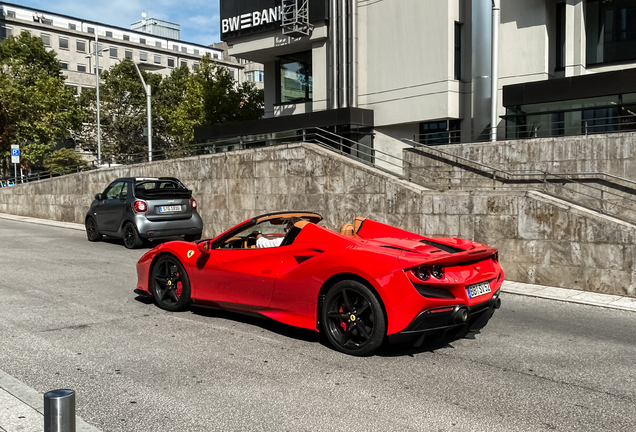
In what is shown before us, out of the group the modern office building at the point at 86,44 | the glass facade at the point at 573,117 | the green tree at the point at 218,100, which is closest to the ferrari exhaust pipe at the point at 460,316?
the glass facade at the point at 573,117

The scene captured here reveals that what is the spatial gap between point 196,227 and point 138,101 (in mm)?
42717

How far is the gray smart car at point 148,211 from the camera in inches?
535

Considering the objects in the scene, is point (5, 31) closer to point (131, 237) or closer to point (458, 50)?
point (458, 50)

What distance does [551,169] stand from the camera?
14328 mm

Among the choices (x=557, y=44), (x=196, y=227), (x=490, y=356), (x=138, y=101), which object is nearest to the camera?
(x=490, y=356)

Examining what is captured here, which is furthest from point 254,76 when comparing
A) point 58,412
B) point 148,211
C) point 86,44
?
point 58,412

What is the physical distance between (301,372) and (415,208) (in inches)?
299

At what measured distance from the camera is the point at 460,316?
4949 mm

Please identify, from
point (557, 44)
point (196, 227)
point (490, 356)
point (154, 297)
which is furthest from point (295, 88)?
point (490, 356)

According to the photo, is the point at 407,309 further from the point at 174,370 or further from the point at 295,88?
the point at 295,88

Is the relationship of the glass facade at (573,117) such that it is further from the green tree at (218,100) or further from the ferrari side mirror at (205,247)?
the green tree at (218,100)

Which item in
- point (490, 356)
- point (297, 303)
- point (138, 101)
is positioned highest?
point (138, 101)

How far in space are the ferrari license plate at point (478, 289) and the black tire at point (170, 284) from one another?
3281mm

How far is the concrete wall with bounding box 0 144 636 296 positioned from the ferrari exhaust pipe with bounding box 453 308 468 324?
16.9ft
